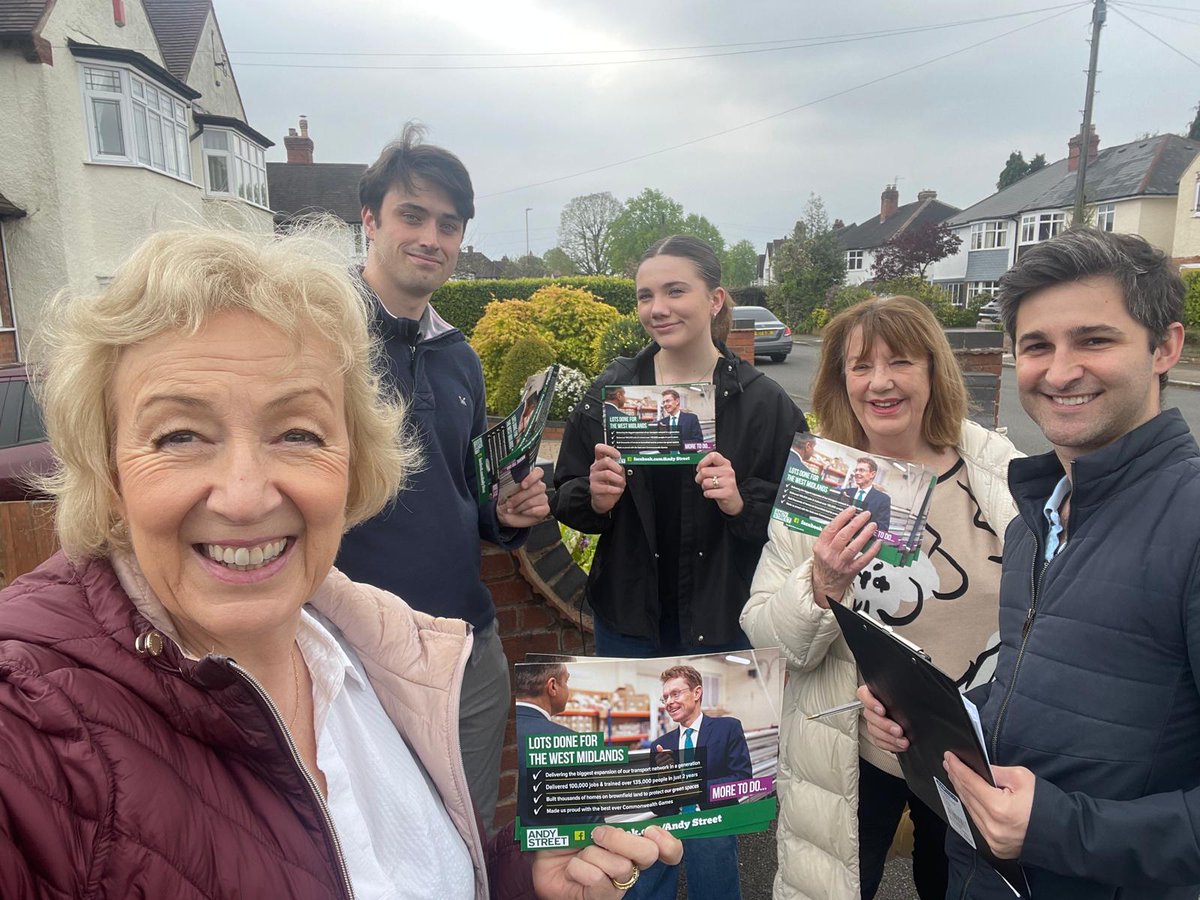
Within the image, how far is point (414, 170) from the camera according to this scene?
2516mm

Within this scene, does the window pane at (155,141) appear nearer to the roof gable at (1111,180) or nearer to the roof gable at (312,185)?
the roof gable at (312,185)

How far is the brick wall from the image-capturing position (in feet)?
10.1

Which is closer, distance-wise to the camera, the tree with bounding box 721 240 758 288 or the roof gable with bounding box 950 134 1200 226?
the roof gable with bounding box 950 134 1200 226

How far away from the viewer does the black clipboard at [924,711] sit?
1.36m

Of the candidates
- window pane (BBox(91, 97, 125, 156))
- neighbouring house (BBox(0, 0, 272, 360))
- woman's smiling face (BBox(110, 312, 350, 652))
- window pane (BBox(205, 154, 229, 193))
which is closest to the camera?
woman's smiling face (BBox(110, 312, 350, 652))

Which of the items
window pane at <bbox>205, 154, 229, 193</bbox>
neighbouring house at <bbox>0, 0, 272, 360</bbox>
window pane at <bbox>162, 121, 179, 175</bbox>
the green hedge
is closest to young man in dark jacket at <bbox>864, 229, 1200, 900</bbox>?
neighbouring house at <bbox>0, 0, 272, 360</bbox>

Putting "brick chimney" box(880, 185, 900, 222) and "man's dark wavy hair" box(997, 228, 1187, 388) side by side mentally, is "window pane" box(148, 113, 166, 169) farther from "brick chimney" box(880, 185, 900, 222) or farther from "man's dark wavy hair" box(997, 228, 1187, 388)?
"brick chimney" box(880, 185, 900, 222)

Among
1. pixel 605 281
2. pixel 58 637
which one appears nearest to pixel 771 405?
pixel 58 637

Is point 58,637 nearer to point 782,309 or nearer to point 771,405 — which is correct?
point 771,405

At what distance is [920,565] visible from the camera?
84.1 inches

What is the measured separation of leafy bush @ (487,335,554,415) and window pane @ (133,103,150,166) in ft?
54.6

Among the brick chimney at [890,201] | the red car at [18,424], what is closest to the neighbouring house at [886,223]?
the brick chimney at [890,201]

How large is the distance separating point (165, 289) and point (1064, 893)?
2.06 meters

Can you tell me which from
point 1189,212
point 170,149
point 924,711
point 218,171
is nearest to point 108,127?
point 170,149
